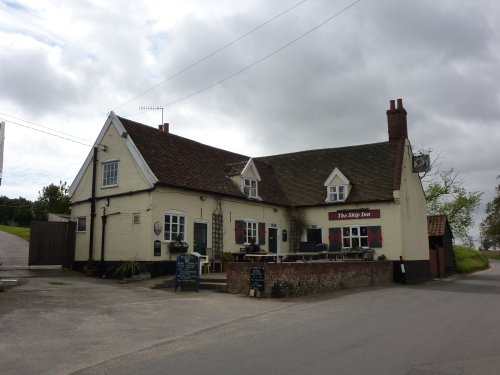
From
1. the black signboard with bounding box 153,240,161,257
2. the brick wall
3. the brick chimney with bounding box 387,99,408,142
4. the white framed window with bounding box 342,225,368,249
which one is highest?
the brick chimney with bounding box 387,99,408,142

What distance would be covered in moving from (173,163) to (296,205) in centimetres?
991

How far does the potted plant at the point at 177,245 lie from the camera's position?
2137 cm

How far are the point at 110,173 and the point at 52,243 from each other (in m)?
4.47

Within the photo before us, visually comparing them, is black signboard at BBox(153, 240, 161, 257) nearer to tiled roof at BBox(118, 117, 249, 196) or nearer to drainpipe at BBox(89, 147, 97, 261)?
tiled roof at BBox(118, 117, 249, 196)

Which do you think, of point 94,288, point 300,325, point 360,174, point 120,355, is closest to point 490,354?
point 300,325

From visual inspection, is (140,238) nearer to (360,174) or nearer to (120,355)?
(120,355)

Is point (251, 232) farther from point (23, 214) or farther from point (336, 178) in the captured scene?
point (23, 214)

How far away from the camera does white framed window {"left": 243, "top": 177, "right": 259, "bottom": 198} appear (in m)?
26.7

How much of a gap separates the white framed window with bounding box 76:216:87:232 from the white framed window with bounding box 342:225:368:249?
48.5 ft

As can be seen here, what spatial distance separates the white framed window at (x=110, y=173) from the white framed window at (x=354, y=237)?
1381cm

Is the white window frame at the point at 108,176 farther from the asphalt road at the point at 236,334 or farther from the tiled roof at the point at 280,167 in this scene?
the asphalt road at the point at 236,334

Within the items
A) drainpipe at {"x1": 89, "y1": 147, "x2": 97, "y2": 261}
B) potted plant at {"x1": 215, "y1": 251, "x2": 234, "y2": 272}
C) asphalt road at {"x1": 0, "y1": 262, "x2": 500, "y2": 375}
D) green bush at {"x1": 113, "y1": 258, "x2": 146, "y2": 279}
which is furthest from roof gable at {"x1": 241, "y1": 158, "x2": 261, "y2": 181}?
asphalt road at {"x1": 0, "y1": 262, "x2": 500, "y2": 375}

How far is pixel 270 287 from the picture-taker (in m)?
16.6

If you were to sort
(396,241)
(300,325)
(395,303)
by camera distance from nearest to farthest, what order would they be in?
(300,325)
(395,303)
(396,241)
